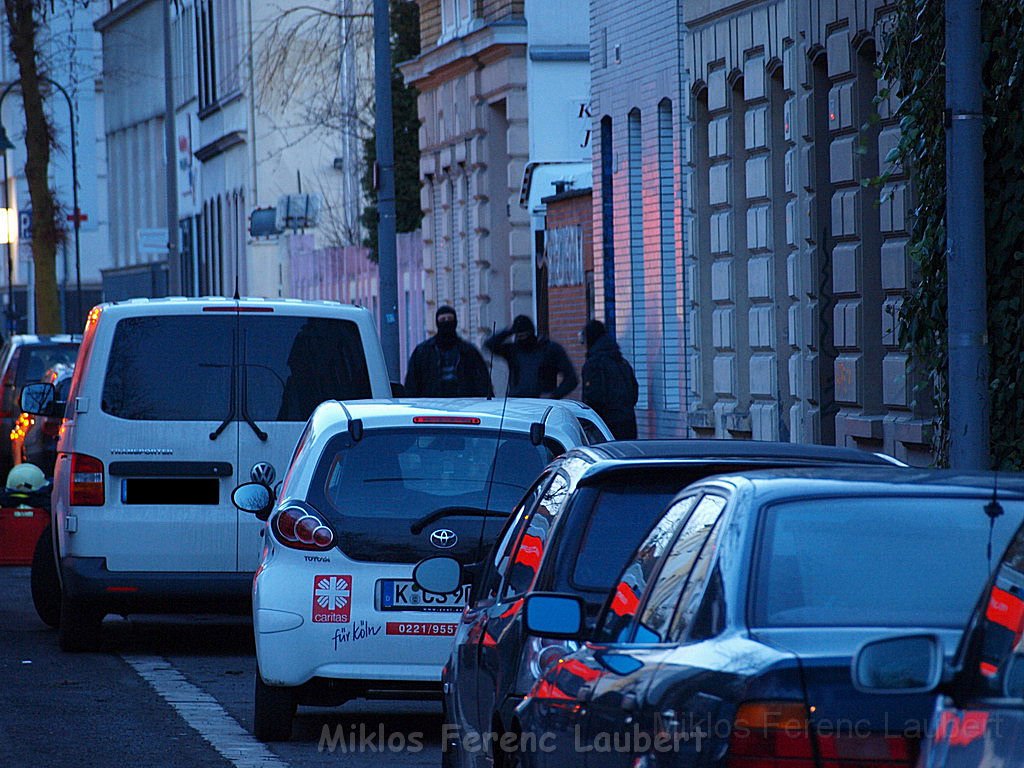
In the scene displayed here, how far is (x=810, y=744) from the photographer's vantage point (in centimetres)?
495

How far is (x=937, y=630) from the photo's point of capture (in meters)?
5.31

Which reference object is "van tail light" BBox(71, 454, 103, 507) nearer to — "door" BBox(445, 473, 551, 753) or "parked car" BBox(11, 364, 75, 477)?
"door" BBox(445, 473, 551, 753)

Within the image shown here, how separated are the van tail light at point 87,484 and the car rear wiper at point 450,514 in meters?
3.54

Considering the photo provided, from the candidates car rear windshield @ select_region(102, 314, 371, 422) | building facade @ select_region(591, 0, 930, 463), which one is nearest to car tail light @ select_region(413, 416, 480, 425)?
car rear windshield @ select_region(102, 314, 371, 422)

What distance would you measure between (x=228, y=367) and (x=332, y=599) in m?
3.77

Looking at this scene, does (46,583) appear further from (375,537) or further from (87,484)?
Answer: (375,537)

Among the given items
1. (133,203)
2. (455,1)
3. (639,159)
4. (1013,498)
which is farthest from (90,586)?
(133,203)

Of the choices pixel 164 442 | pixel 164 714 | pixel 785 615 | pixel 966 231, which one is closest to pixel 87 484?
pixel 164 442

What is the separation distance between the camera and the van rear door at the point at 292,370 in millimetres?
14008

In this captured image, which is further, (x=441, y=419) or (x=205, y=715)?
(x=205, y=715)

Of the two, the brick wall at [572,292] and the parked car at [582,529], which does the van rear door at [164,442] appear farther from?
Answer: the brick wall at [572,292]

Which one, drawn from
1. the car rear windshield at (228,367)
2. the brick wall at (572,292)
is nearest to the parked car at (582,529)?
the car rear windshield at (228,367)

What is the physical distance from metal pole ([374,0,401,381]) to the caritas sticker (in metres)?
16.3

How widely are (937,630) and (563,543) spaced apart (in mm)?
2080
